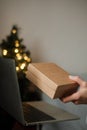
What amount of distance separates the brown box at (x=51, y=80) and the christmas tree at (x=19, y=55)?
143 centimetres

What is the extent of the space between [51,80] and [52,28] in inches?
73.5

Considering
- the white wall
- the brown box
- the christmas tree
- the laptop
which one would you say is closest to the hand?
the brown box

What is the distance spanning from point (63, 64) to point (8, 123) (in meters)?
1.65

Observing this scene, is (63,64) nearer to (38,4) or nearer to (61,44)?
(61,44)

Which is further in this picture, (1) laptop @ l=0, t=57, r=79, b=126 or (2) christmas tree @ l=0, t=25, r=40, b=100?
(2) christmas tree @ l=0, t=25, r=40, b=100

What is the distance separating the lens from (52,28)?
2.96m

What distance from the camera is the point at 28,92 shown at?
114 inches

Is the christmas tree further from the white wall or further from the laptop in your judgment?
the laptop

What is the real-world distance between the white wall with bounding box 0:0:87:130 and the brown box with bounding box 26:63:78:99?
5.33 ft

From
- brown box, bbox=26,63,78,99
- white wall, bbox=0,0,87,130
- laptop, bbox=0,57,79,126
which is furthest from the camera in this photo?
white wall, bbox=0,0,87,130

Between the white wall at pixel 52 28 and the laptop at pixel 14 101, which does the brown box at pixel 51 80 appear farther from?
the white wall at pixel 52 28

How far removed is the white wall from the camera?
2.87 meters

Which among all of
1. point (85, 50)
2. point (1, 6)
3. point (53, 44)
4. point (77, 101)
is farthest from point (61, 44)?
point (77, 101)

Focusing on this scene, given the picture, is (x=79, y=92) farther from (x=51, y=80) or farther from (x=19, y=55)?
(x=19, y=55)
